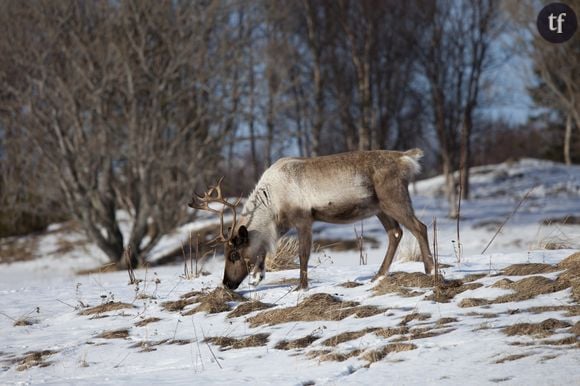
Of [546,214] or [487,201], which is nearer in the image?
[546,214]

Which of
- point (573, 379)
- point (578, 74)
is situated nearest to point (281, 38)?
point (578, 74)

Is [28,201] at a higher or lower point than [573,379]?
higher

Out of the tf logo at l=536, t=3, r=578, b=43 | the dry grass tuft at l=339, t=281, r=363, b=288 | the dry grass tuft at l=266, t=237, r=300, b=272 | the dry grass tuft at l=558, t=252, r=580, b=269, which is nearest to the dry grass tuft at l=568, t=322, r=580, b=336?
the dry grass tuft at l=558, t=252, r=580, b=269

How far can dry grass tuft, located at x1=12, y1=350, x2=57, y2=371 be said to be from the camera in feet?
19.8

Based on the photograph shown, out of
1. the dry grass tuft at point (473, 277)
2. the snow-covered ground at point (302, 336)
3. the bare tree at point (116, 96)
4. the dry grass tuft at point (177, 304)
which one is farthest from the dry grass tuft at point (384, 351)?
the bare tree at point (116, 96)

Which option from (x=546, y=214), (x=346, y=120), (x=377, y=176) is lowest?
(x=546, y=214)

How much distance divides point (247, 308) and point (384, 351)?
6.73 ft

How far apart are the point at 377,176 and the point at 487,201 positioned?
2033cm

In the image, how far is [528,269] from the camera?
7.05m

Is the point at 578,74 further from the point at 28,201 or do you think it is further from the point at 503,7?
the point at 28,201

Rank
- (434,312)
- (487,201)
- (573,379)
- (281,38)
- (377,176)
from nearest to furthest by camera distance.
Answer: (573,379)
(434,312)
(377,176)
(281,38)
(487,201)

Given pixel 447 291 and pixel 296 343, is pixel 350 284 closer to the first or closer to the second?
pixel 447 291

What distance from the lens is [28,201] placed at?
20.7 metres

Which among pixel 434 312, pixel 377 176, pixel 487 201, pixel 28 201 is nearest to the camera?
pixel 434 312
